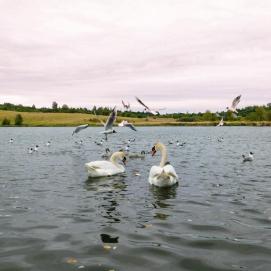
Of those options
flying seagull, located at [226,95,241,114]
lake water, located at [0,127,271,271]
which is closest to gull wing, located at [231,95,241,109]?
flying seagull, located at [226,95,241,114]

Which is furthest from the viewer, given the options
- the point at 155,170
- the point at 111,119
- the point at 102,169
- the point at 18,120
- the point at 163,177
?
the point at 18,120

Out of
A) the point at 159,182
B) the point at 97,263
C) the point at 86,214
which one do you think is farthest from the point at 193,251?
the point at 159,182

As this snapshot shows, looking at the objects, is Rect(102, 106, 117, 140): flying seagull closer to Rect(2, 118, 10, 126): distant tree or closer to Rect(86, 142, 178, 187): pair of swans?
Rect(86, 142, 178, 187): pair of swans

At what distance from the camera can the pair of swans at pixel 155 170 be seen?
18.9 metres

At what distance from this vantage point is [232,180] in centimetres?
2164

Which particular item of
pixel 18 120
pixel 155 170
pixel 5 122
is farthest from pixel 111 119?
pixel 5 122

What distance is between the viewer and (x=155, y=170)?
19594 millimetres

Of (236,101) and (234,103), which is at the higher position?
(236,101)

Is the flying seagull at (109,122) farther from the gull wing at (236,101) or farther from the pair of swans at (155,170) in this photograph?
the gull wing at (236,101)

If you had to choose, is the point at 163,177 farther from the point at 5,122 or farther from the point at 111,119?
the point at 5,122

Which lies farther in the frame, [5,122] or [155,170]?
[5,122]

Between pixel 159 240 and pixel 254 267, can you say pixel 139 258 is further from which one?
pixel 254 267

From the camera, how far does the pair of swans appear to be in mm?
18906

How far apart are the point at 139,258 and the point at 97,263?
951mm
